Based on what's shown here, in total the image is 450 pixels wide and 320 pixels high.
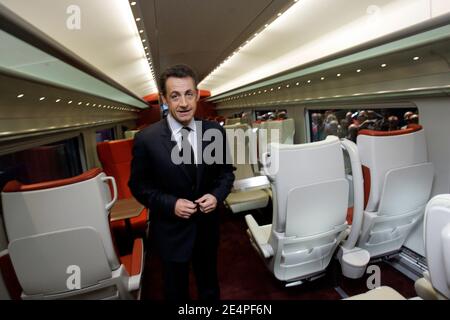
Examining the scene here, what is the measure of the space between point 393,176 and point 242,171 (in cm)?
269

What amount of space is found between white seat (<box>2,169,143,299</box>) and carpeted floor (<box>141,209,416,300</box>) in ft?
3.89

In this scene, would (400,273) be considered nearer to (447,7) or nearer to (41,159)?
(447,7)

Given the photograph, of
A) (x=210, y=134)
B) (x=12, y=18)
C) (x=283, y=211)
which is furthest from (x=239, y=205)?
(x=12, y=18)

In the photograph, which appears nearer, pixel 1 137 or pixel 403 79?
pixel 1 137

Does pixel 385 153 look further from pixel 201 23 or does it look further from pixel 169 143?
pixel 201 23

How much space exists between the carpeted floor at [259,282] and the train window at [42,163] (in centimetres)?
167

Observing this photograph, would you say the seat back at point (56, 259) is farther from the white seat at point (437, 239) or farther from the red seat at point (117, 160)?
the red seat at point (117, 160)

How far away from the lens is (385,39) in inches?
80.0

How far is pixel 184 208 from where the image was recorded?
1.54m

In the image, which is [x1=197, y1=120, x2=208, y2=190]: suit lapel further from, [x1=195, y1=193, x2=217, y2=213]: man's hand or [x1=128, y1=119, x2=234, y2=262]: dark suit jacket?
[x1=195, y1=193, x2=217, y2=213]: man's hand

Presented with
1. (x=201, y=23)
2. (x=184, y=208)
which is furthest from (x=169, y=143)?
(x=201, y=23)

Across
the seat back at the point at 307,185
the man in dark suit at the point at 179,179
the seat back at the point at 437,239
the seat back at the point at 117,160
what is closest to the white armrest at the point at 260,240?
the seat back at the point at 307,185

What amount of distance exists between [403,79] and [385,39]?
75 cm

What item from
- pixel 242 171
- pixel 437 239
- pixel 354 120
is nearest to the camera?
pixel 437 239
